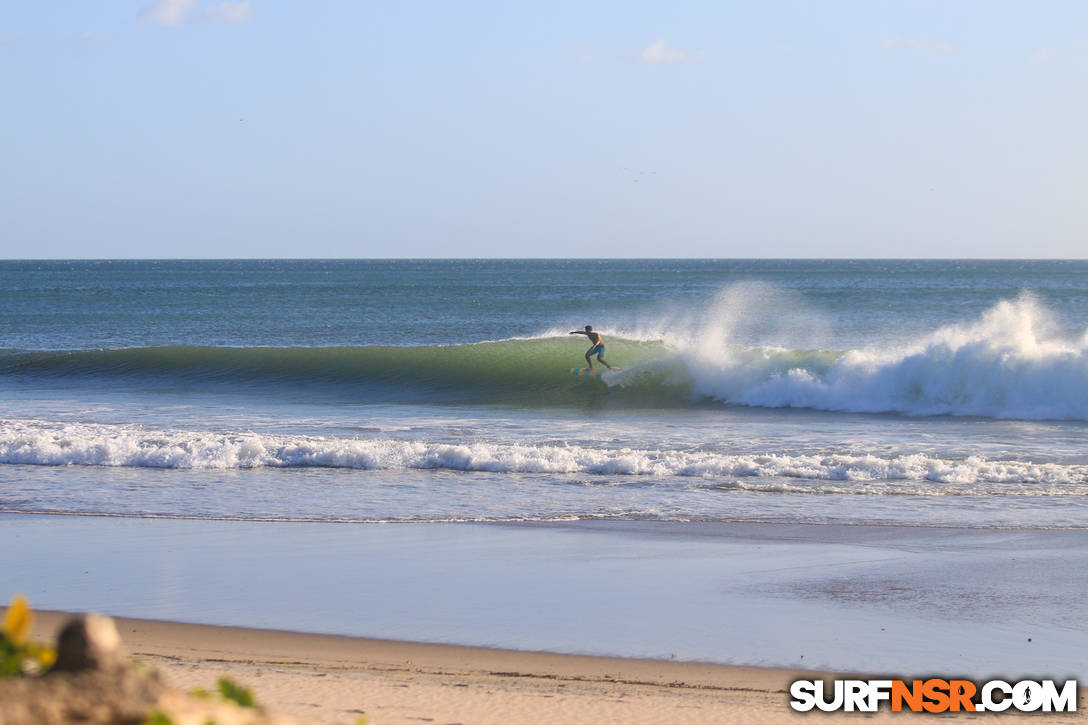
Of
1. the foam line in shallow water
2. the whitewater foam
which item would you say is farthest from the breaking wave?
the foam line in shallow water

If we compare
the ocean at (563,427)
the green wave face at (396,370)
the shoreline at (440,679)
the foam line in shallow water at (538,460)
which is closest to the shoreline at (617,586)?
the shoreline at (440,679)

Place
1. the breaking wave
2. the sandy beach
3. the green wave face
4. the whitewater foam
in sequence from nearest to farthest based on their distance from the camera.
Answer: the sandy beach, the whitewater foam, the breaking wave, the green wave face

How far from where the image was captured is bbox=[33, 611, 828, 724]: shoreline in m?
5.50

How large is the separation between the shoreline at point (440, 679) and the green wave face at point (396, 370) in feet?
51.9

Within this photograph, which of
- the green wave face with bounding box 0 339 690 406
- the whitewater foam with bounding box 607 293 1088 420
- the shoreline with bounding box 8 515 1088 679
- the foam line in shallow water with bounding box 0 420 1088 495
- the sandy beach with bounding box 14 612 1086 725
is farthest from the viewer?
the green wave face with bounding box 0 339 690 406

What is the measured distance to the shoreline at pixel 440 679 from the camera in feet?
18.0

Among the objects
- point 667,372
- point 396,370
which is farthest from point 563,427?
point 396,370

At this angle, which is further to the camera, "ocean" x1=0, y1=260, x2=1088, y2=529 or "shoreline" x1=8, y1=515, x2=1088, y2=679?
"ocean" x1=0, y1=260, x2=1088, y2=529

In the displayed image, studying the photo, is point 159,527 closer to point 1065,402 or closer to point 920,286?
point 1065,402

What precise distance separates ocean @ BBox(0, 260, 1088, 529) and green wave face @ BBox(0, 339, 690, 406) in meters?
0.10

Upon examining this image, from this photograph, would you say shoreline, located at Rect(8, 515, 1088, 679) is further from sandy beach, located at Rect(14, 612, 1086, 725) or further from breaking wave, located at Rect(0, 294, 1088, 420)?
breaking wave, located at Rect(0, 294, 1088, 420)

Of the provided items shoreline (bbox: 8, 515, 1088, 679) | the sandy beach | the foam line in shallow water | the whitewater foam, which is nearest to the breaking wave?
the whitewater foam

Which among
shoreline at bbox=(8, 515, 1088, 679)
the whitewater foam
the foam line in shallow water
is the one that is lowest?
shoreline at bbox=(8, 515, 1088, 679)

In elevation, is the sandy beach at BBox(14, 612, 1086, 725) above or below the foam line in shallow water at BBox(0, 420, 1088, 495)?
below
